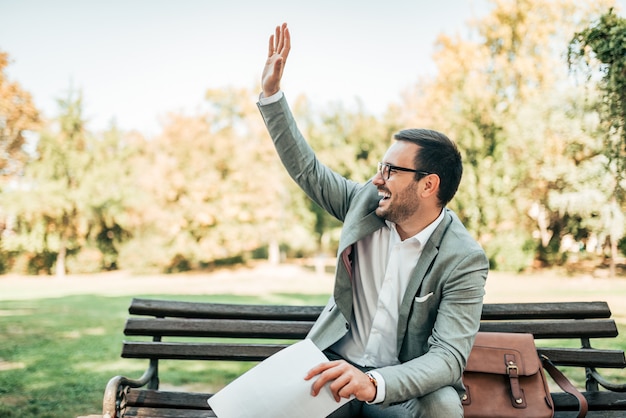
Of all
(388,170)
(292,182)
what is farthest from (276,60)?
(292,182)

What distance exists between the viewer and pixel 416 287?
250cm

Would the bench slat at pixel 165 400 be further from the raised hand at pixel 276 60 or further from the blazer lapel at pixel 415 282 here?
the raised hand at pixel 276 60

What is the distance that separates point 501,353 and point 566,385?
39 centimetres

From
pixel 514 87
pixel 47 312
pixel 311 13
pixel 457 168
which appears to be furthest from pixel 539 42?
pixel 457 168

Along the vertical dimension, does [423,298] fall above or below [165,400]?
above

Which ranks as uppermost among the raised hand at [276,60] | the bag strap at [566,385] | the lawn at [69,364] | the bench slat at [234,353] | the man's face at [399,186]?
the raised hand at [276,60]

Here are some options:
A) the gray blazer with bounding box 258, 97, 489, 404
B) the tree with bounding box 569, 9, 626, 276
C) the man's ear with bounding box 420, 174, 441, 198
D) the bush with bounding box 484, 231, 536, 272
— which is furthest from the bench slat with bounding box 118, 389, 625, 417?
the bush with bounding box 484, 231, 536, 272

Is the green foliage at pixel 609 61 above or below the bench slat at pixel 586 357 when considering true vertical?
above

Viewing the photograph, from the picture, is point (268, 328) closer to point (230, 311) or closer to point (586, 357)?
point (230, 311)

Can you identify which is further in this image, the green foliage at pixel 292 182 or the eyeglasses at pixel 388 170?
the green foliage at pixel 292 182

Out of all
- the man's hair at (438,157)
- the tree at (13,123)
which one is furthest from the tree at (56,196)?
the man's hair at (438,157)

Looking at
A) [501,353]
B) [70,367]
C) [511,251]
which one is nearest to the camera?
[501,353]

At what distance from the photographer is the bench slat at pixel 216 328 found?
3115 mm

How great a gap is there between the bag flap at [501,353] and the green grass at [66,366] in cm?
339
